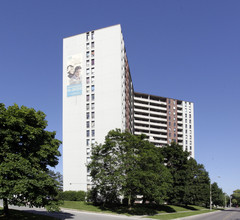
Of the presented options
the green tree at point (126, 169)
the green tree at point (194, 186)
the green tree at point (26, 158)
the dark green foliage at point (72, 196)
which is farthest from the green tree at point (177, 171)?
the green tree at point (26, 158)

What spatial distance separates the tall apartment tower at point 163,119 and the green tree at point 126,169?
193 ft

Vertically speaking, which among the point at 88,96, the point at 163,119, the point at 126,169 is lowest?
the point at 126,169

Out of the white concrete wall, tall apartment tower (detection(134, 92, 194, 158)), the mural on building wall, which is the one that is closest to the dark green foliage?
the white concrete wall

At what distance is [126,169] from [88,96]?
3317cm

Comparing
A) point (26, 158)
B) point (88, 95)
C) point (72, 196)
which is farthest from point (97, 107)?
point (26, 158)

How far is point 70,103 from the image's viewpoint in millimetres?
70438

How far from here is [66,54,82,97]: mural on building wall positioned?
70.8 meters

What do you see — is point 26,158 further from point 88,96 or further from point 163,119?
point 163,119

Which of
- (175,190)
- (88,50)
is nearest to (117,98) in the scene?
(88,50)

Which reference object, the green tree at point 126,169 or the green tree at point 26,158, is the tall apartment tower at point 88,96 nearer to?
the green tree at point 126,169

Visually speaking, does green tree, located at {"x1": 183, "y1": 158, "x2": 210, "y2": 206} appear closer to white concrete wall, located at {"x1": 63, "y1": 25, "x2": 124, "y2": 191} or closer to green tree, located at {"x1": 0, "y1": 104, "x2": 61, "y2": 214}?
white concrete wall, located at {"x1": 63, "y1": 25, "x2": 124, "y2": 191}

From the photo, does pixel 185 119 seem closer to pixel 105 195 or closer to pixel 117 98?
pixel 117 98

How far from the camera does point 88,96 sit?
6938 cm

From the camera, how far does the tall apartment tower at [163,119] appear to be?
10606 cm
